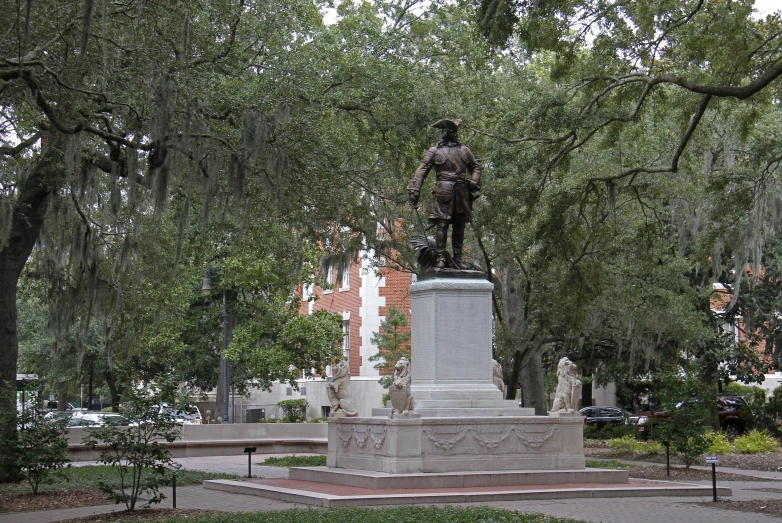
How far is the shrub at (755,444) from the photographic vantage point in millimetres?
27703

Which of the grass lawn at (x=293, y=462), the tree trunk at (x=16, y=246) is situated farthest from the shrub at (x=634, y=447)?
the tree trunk at (x=16, y=246)

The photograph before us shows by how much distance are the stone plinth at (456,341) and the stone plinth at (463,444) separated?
26.7 inches

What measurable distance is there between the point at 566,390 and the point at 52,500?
30.3 feet

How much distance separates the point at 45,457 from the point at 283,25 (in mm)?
10349

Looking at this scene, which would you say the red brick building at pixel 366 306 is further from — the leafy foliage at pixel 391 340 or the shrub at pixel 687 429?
the shrub at pixel 687 429

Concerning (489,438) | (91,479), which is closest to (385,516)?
(489,438)

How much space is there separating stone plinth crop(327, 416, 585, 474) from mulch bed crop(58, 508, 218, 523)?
3334mm

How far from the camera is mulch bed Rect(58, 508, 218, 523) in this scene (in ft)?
44.0

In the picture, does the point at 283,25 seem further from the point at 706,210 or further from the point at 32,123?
the point at 706,210

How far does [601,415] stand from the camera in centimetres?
4234

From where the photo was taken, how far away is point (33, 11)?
14906 mm

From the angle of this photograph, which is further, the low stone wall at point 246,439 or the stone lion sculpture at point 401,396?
the low stone wall at point 246,439

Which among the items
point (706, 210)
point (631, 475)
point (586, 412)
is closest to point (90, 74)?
point (631, 475)

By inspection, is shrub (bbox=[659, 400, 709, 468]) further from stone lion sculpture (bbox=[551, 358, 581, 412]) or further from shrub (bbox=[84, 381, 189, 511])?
shrub (bbox=[84, 381, 189, 511])
